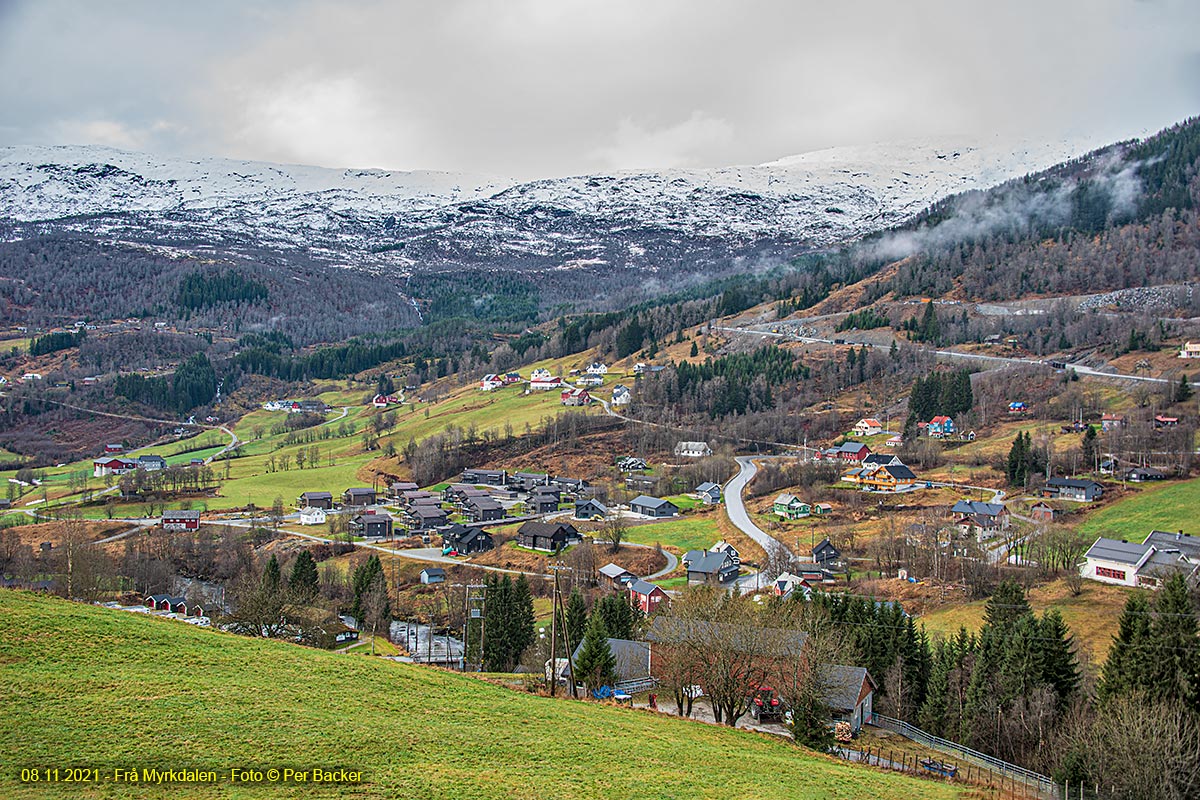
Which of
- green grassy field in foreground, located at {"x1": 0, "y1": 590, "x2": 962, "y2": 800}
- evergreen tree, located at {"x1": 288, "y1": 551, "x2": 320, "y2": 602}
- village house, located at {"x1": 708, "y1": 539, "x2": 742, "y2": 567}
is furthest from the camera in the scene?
village house, located at {"x1": 708, "y1": 539, "x2": 742, "y2": 567}

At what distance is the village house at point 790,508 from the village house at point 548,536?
65.4ft

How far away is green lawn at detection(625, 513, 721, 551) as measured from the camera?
7825cm

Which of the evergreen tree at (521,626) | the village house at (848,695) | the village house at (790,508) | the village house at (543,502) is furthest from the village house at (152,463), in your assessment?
the village house at (848,695)

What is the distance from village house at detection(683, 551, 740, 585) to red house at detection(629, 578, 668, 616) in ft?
16.8

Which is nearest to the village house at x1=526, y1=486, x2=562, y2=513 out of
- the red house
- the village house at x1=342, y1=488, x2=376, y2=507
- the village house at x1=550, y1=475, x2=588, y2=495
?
the village house at x1=550, y1=475, x2=588, y2=495

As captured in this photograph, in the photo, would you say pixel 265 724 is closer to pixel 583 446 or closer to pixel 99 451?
pixel 583 446

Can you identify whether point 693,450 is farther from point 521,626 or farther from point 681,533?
point 521,626

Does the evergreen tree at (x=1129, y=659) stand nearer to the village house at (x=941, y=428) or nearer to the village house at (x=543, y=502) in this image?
the village house at (x=543, y=502)

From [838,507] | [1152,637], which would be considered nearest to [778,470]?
[838,507]

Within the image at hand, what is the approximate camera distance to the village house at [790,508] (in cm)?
8462

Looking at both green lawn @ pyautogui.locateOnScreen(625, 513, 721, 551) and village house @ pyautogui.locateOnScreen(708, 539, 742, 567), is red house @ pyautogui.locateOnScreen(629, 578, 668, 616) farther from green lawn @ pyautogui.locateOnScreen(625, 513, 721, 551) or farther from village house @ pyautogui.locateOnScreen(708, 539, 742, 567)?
green lawn @ pyautogui.locateOnScreen(625, 513, 721, 551)

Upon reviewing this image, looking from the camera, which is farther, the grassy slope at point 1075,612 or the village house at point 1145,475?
the village house at point 1145,475

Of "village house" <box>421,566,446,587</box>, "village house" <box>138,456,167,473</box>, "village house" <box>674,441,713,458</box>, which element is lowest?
"village house" <box>421,566,446,587</box>

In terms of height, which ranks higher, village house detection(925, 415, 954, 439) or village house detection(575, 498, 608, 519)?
village house detection(925, 415, 954, 439)
